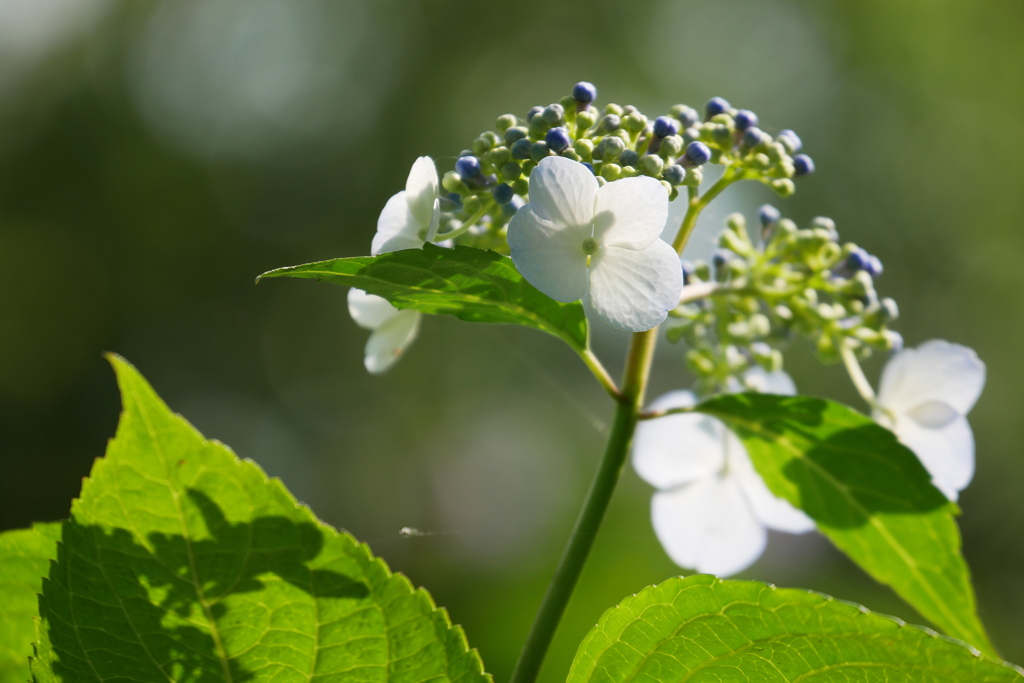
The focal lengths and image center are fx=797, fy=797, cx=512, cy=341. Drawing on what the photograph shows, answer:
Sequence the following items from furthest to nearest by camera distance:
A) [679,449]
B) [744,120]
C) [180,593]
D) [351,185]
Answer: [351,185], [679,449], [744,120], [180,593]

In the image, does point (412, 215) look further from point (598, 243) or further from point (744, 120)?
point (744, 120)

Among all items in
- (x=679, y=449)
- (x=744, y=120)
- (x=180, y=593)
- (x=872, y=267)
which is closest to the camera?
(x=180, y=593)

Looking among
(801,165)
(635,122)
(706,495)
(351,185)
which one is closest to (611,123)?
(635,122)

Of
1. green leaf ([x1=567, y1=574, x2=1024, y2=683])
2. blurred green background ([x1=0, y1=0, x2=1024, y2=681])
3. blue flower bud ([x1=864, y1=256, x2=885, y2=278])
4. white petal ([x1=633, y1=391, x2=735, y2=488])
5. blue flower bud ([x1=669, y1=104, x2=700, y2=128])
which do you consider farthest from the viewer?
blurred green background ([x1=0, y1=0, x2=1024, y2=681])

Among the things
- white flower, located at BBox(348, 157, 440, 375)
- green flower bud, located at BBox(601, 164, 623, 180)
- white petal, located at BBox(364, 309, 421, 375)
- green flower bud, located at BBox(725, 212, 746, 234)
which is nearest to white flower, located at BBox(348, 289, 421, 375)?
white petal, located at BBox(364, 309, 421, 375)

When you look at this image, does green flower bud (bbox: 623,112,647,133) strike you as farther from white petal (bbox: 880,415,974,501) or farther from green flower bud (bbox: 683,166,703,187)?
white petal (bbox: 880,415,974,501)

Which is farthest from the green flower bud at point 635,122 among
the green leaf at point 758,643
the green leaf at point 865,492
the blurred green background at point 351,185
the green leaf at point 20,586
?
the blurred green background at point 351,185

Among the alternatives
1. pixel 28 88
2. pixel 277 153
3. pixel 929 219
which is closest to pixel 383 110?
pixel 277 153
